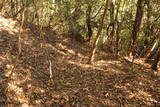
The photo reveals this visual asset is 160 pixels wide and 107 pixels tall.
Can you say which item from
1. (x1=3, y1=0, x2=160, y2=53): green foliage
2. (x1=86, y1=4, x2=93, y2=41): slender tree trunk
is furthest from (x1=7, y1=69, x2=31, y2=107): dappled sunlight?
(x1=86, y1=4, x2=93, y2=41): slender tree trunk

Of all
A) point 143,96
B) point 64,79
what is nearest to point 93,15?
point 64,79

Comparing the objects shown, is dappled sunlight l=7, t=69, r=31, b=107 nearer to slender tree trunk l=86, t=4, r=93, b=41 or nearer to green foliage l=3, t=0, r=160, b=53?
green foliage l=3, t=0, r=160, b=53

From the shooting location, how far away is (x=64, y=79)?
8266 mm

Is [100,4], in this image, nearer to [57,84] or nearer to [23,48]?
[23,48]

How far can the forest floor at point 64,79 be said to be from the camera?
6.70 metres

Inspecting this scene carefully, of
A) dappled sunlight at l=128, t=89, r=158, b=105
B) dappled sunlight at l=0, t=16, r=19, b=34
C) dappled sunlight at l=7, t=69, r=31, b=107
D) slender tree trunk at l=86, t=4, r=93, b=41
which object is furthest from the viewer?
slender tree trunk at l=86, t=4, r=93, b=41

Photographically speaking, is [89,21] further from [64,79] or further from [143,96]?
[143,96]

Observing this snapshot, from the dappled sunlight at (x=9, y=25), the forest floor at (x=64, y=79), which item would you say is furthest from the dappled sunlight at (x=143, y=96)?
the dappled sunlight at (x=9, y=25)

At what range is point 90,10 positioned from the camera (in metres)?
14.7

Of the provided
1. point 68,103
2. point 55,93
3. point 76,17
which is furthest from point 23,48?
point 76,17

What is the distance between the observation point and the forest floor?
6.70 meters

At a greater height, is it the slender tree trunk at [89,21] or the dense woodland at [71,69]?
the slender tree trunk at [89,21]

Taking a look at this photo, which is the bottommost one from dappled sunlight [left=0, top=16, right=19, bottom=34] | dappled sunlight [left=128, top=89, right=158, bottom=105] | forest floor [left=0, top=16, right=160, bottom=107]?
dappled sunlight [left=128, top=89, right=158, bottom=105]

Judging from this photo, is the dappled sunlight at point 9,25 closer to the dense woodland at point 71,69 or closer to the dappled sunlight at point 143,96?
the dense woodland at point 71,69
